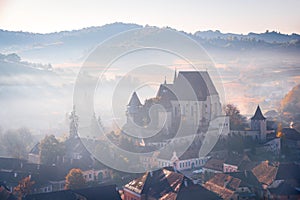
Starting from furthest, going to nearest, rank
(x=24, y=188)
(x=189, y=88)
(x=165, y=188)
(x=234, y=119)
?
1. (x=189, y=88)
2. (x=234, y=119)
3. (x=24, y=188)
4. (x=165, y=188)

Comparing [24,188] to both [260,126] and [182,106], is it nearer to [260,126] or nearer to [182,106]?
[182,106]

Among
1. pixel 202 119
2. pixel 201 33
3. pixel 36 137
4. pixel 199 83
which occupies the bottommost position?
pixel 36 137

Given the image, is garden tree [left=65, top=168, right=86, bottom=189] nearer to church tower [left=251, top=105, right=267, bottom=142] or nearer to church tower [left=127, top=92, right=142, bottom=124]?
church tower [left=127, top=92, right=142, bottom=124]

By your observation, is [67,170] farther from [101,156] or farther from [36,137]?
[36,137]

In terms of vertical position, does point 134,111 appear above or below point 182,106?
below

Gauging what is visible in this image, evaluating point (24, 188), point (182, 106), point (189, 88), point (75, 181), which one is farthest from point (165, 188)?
point (189, 88)

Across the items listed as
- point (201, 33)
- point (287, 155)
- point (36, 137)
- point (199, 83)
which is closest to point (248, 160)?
point (287, 155)

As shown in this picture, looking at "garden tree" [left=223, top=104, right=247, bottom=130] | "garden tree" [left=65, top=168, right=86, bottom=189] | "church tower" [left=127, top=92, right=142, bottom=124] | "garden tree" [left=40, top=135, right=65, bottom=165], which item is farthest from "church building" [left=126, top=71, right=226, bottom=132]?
"garden tree" [left=65, top=168, right=86, bottom=189]
